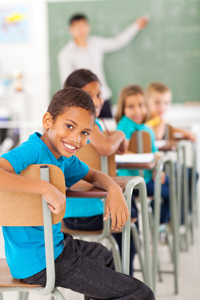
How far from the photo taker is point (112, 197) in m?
1.17

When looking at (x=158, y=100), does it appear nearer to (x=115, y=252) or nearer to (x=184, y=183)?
(x=184, y=183)

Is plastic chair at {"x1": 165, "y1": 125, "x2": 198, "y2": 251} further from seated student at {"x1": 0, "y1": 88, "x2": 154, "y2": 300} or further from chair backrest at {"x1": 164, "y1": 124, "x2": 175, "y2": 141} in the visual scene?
seated student at {"x1": 0, "y1": 88, "x2": 154, "y2": 300}

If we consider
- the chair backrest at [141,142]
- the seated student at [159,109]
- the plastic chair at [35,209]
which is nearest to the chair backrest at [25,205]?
the plastic chair at [35,209]

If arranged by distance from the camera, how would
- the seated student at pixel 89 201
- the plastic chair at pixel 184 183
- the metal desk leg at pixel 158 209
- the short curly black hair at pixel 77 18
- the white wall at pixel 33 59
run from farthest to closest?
1. the white wall at pixel 33 59
2. the short curly black hair at pixel 77 18
3. the plastic chair at pixel 184 183
4. the metal desk leg at pixel 158 209
5. the seated student at pixel 89 201

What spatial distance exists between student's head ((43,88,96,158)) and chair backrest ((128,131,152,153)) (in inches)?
37.1

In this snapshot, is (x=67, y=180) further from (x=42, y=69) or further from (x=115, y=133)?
(x=42, y=69)

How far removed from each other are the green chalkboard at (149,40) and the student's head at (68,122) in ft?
15.0

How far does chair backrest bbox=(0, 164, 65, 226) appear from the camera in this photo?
0.96 meters

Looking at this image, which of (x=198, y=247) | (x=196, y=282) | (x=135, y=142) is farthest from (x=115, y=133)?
(x=198, y=247)

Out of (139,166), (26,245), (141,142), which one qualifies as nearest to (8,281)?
(26,245)

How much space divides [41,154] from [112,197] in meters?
0.24

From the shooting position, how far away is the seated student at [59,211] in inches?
38.3

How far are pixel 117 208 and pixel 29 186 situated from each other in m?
0.31

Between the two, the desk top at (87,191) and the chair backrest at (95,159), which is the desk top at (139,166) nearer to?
the chair backrest at (95,159)
